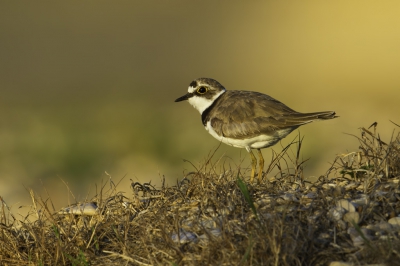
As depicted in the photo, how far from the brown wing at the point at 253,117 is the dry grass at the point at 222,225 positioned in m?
1.32

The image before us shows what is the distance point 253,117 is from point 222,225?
262cm

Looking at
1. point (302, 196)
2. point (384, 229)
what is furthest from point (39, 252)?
point (384, 229)

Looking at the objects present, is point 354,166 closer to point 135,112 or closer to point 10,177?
point 10,177

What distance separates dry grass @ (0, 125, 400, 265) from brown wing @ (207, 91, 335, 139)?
132cm

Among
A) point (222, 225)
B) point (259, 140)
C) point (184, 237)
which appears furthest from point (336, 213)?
point (259, 140)

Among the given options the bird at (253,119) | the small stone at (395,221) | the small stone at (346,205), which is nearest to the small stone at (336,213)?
the small stone at (346,205)

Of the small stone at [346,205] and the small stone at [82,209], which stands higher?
the small stone at [346,205]

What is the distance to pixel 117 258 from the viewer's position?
14.2 ft

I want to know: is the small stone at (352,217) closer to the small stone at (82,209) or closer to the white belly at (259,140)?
the small stone at (82,209)

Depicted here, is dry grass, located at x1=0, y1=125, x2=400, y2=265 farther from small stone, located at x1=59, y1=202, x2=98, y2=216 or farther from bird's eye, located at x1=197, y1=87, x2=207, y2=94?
bird's eye, located at x1=197, y1=87, x2=207, y2=94

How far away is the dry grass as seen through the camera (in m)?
3.84

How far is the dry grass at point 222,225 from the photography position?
3.84m

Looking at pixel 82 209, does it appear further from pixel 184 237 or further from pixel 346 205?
pixel 346 205

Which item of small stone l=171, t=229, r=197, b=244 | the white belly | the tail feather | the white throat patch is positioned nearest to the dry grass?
small stone l=171, t=229, r=197, b=244
